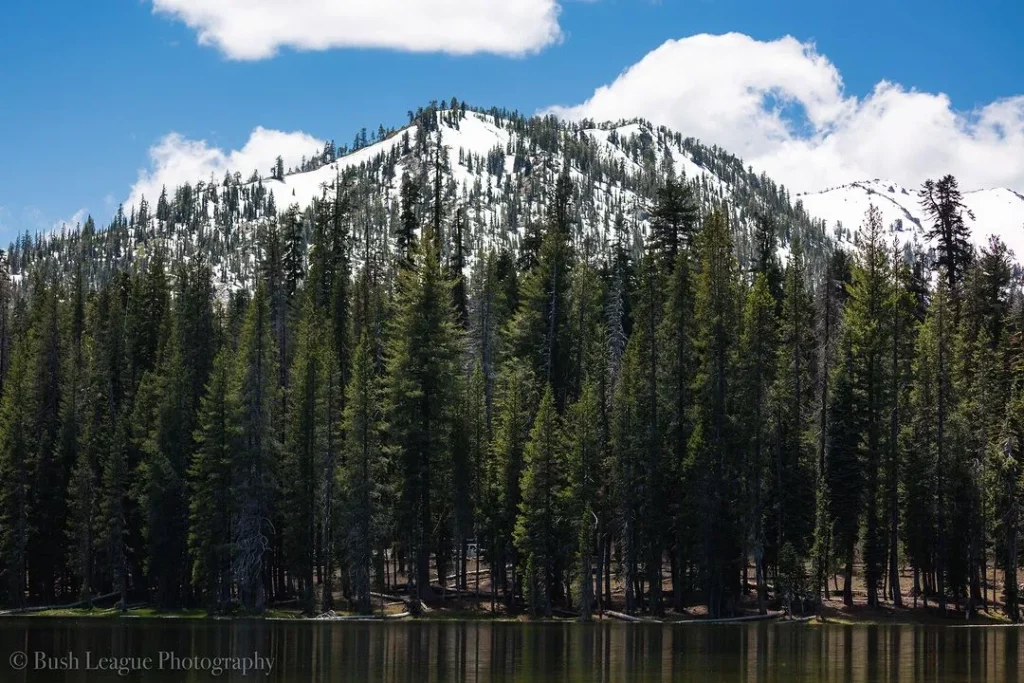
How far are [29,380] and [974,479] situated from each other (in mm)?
61983

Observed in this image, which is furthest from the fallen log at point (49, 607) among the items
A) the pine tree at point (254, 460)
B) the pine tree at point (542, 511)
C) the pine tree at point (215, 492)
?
the pine tree at point (542, 511)

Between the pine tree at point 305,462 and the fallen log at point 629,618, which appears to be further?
the pine tree at point 305,462

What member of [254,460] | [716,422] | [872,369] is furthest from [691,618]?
[254,460]

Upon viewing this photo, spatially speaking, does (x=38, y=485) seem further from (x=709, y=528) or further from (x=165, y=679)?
(x=165, y=679)

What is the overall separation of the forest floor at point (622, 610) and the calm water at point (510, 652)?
493 cm

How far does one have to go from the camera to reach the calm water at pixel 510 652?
32.7 meters

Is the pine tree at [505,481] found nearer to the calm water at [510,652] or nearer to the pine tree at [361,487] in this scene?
the pine tree at [361,487]

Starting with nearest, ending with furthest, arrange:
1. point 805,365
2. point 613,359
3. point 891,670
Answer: point 891,670 < point 805,365 < point 613,359

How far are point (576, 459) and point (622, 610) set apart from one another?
371 inches

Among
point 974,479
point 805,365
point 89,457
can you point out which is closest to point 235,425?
point 89,457

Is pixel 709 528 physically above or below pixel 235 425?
below

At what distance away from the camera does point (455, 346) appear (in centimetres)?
6700

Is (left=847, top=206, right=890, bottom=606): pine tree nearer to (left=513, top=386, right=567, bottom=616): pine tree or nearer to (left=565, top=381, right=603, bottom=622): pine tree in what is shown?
(left=565, top=381, right=603, bottom=622): pine tree

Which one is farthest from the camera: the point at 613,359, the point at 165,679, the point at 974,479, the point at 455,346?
the point at 613,359
